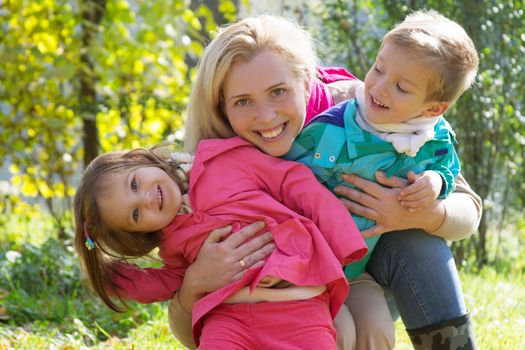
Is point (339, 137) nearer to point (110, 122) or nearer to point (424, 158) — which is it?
point (424, 158)

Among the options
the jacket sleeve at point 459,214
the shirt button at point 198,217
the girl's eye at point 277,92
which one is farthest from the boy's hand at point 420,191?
the shirt button at point 198,217

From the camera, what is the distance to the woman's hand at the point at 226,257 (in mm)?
2709

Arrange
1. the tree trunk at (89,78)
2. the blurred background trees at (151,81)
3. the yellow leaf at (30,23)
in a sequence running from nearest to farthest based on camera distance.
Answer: the blurred background trees at (151,81)
the tree trunk at (89,78)
the yellow leaf at (30,23)

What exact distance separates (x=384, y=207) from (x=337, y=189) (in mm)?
168

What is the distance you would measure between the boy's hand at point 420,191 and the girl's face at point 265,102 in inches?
16.0

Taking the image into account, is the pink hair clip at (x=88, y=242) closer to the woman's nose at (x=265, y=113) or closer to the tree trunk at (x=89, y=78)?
the woman's nose at (x=265, y=113)

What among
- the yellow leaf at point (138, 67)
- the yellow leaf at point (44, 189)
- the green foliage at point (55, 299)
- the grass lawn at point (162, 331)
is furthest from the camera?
the yellow leaf at point (44, 189)

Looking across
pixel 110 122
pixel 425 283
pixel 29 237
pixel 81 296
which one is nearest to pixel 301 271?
pixel 425 283

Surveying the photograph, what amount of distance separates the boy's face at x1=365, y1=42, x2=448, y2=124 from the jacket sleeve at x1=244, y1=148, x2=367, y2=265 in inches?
11.8

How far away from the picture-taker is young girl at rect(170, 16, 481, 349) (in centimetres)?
274

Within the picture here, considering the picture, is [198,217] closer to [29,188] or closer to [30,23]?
[30,23]

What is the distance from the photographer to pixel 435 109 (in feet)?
9.08

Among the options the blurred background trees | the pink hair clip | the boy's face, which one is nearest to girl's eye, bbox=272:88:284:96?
the boy's face

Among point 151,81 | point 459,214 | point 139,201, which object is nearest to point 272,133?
point 139,201
